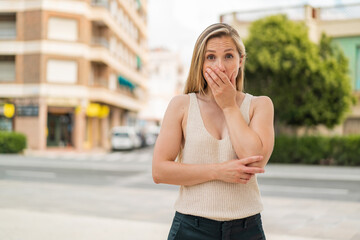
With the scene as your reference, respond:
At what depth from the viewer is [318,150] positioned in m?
19.8

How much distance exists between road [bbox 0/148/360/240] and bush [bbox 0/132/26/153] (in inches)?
416

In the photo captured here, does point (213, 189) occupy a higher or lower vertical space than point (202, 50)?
lower

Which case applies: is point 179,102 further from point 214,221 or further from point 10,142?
point 10,142

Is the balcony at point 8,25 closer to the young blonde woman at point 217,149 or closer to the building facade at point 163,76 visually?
the young blonde woman at point 217,149

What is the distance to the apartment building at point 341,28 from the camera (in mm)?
23359

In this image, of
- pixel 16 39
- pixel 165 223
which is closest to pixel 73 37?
pixel 16 39

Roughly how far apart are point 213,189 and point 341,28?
23747 millimetres

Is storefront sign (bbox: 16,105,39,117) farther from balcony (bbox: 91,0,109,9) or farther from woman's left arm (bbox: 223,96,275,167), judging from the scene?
woman's left arm (bbox: 223,96,275,167)

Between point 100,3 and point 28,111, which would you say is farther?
point 100,3

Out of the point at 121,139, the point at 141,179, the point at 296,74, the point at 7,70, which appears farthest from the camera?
the point at 7,70

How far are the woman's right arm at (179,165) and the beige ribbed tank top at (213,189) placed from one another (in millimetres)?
47

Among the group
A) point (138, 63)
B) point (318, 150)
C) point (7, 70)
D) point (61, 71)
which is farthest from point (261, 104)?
point (138, 63)

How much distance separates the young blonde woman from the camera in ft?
5.91

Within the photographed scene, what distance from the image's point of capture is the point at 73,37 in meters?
34.5
